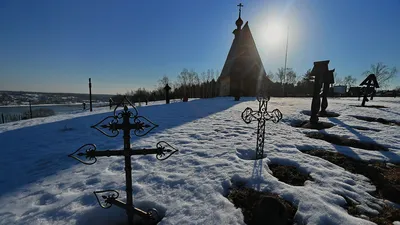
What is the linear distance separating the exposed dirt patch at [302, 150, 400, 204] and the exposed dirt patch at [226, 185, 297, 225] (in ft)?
5.24

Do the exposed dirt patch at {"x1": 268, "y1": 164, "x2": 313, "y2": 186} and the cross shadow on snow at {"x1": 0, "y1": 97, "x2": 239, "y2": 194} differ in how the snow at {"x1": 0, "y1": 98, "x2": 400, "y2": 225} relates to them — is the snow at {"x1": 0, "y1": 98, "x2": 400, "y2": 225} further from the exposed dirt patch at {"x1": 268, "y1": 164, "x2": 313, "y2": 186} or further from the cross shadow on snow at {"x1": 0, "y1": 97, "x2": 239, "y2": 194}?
the exposed dirt patch at {"x1": 268, "y1": 164, "x2": 313, "y2": 186}

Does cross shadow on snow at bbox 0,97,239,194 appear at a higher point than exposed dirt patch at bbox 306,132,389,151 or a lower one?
lower

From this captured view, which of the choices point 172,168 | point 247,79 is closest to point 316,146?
point 172,168

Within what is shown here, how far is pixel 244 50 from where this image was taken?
1069 inches

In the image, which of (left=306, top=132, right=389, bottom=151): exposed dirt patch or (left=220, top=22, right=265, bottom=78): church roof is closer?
(left=306, top=132, right=389, bottom=151): exposed dirt patch

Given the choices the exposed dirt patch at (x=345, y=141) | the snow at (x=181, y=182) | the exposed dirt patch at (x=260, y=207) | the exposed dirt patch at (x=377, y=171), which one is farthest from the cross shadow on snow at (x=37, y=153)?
the exposed dirt patch at (x=345, y=141)

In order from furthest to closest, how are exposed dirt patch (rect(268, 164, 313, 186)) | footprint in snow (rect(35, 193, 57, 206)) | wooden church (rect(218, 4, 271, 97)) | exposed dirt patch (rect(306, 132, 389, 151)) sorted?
wooden church (rect(218, 4, 271, 97)) < exposed dirt patch (rect(306, 132, 389, 151)) < exposed dirt patch (rect(268, 164, 313, 186)) < footprint in snow (rect(35, 193, 57, 206))

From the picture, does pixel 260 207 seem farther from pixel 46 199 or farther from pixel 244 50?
pixel 244 50

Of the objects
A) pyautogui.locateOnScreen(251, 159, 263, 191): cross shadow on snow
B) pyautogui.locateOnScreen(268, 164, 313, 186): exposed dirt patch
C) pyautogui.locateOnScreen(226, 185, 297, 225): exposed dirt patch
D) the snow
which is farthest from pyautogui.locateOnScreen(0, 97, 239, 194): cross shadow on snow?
pyautogui.locateOnScreen(268, 164, 313, 186): exposed dirt patch

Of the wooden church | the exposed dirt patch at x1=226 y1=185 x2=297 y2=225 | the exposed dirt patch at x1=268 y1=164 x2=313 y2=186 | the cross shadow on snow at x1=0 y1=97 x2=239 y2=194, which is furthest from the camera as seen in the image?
→ the wooden church

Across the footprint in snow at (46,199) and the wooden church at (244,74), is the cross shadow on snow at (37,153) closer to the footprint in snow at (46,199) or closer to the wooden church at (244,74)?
the footprint in snow at (46,199)

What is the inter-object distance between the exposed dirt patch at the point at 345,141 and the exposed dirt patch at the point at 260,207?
3.92 meters

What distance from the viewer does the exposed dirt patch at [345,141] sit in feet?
14.7

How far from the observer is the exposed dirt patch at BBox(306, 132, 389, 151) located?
4480 millimetres
